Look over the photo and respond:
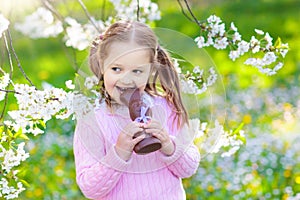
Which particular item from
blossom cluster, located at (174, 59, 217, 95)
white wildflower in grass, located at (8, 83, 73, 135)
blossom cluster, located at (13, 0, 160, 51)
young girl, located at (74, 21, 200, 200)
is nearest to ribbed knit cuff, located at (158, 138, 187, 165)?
young girl, located at (74, 21, 200, 200)

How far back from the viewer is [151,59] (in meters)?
1.35

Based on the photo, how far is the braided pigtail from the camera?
54.4 inches

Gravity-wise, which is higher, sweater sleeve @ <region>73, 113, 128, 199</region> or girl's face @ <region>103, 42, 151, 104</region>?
girl's face @ <region>103, 42, 151, 104</region>

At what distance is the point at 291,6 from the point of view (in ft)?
19.2

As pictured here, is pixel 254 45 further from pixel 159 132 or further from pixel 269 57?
pixel 159 132

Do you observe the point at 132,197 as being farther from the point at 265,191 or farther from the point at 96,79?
the point at 265,191

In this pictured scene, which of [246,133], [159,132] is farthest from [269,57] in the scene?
[246,133]

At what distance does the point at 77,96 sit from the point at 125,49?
0.70ft

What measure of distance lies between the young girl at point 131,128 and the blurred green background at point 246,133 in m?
0.19

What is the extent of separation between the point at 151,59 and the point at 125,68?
0.07 m

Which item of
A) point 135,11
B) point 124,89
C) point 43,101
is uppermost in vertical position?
point 135,11

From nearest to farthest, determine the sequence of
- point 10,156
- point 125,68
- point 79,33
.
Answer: point 125,68
point 10,156
point 79,33

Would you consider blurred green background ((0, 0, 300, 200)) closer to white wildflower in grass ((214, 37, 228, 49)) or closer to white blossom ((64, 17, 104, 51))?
white blossom ((64, 17, 104, 51))

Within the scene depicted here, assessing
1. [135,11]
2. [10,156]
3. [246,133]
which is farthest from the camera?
[246,133]
